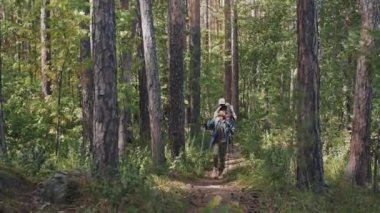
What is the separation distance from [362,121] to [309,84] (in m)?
3.33

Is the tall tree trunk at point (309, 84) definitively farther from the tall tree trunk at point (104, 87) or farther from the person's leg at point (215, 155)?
the person's leg at point (215, 155)

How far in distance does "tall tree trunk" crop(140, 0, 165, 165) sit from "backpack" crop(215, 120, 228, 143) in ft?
4.90

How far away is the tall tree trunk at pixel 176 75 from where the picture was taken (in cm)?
1393

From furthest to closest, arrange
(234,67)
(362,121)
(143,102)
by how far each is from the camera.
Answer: (234,67)
(143,102)
(362,121)

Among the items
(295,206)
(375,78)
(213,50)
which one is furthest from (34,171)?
(213,50)

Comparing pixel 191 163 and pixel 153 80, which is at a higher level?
pixel 153 80

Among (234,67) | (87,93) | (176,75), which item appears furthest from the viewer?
(234,67)

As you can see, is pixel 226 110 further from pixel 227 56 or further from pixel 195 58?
pixel 227 56

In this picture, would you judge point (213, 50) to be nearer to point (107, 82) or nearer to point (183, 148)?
point (183, 148)

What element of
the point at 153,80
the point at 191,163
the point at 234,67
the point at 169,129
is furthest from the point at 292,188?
the point at 234,67

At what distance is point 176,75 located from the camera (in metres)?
14.1

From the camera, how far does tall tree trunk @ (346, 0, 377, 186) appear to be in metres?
11.9

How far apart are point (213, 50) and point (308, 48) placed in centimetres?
2637

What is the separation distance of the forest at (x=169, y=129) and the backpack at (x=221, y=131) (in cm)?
3
